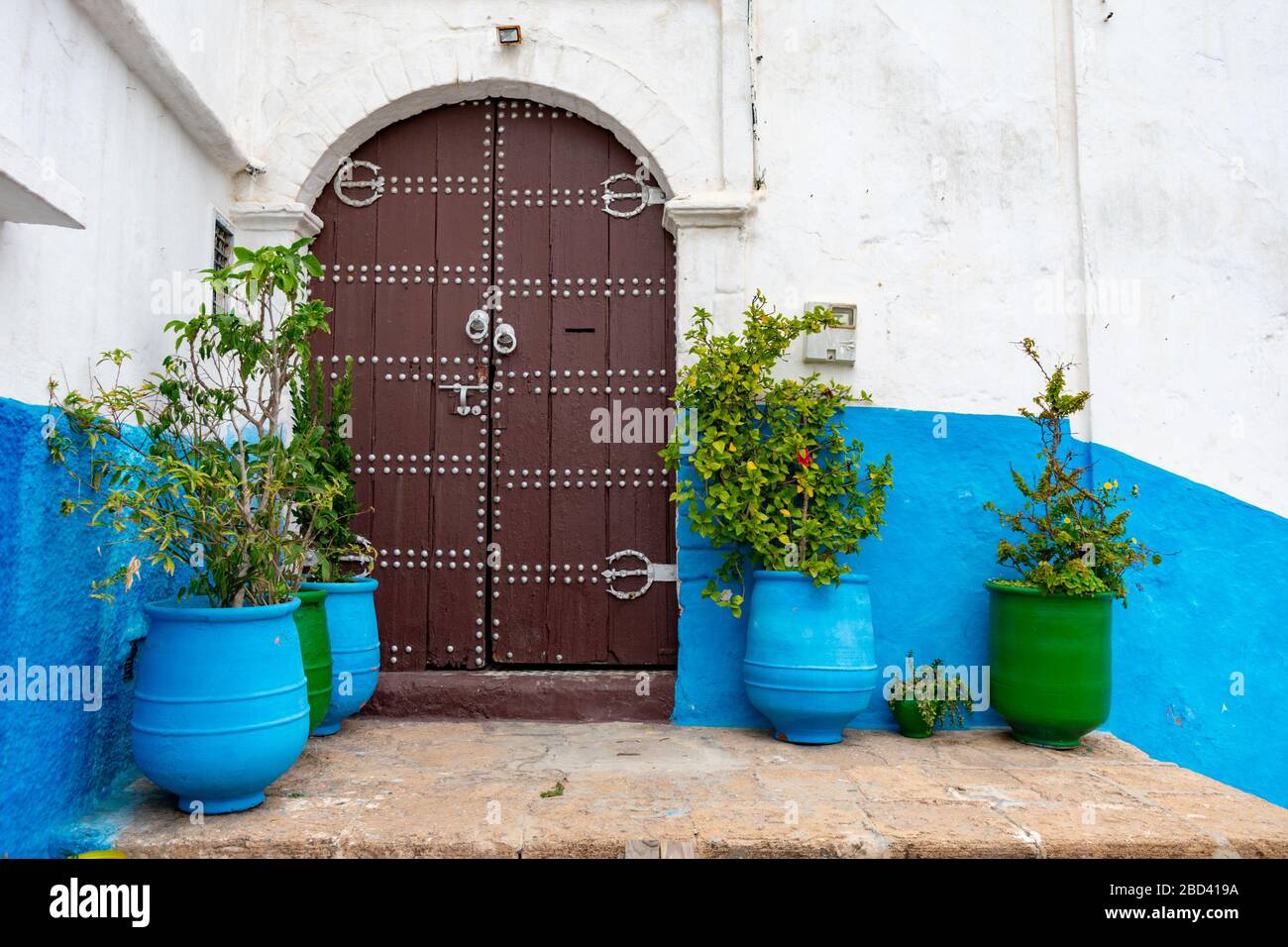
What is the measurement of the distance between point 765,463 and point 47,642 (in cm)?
232

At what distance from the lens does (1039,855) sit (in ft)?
7.98

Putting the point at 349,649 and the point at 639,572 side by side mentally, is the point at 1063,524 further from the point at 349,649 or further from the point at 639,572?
the point at 349,649

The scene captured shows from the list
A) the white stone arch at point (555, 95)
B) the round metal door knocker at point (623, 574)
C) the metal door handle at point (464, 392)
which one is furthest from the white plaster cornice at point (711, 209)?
the round metal door knocker at point (623, 574)

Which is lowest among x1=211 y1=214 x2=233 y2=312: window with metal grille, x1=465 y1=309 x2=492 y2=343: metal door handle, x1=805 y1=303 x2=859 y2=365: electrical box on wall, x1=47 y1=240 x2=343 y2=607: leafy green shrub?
x1=47 y1=240 x2=343 y2=607: leafy green shrub

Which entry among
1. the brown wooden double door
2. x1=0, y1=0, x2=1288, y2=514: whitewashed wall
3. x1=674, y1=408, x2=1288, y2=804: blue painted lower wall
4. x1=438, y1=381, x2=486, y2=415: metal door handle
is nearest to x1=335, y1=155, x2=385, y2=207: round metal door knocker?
the brown wooden double door

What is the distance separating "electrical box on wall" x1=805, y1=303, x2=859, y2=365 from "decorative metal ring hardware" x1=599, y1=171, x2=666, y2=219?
846 mm

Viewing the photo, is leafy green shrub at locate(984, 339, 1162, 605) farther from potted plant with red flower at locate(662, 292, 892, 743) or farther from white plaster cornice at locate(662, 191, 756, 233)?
white plaster cornice at locate(662, 191, 756, 233)

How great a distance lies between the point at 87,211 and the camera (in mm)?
2482

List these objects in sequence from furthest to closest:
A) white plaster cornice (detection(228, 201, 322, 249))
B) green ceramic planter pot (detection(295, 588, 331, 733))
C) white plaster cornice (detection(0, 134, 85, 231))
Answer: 1. white plaster cornice (detection(228, 201, 322, 249))
2. green ceramic planter pot (detection(295, 588, 331, 733))
3. white plaster cornice (detection(0, 134, 85, 231))

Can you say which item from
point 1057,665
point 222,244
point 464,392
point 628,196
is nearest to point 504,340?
point 464,392

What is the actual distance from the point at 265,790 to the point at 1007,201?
3.50 meters

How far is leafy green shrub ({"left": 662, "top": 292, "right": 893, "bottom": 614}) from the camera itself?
11.4 feet
